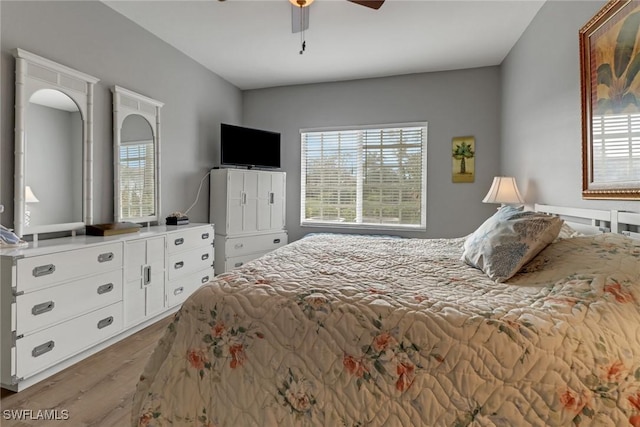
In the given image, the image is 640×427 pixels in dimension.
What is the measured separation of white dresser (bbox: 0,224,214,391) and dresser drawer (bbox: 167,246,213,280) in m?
0.01

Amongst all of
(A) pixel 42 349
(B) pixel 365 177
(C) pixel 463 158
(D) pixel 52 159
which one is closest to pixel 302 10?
(D) pixel 52 159

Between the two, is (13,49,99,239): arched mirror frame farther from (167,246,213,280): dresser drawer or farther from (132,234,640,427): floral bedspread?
(132,234,640,427): floral bedspread

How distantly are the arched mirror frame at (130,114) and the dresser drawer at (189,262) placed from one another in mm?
527

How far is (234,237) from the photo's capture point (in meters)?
3.95

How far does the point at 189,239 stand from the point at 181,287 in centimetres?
47

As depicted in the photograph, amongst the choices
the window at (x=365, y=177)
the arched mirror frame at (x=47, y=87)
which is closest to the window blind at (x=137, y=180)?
the arched mirror frame at (x=47, y=87)

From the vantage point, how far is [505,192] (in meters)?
3.06

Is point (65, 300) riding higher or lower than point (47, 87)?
lower

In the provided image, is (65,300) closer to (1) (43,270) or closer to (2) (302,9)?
(1) (43,270)

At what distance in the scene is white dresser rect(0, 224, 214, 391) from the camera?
178 centimetres

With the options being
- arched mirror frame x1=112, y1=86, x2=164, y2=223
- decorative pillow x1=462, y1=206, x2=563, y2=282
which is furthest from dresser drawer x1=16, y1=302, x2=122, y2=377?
decorative pillow x1=462, y1=206, x2=563, y2=282

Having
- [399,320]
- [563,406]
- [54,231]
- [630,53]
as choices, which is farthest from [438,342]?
[54,231]

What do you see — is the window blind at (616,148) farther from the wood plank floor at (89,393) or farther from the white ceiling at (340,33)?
the wood plank floor at (89,393)

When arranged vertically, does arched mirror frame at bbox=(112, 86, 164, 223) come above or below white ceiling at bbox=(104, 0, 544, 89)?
below
